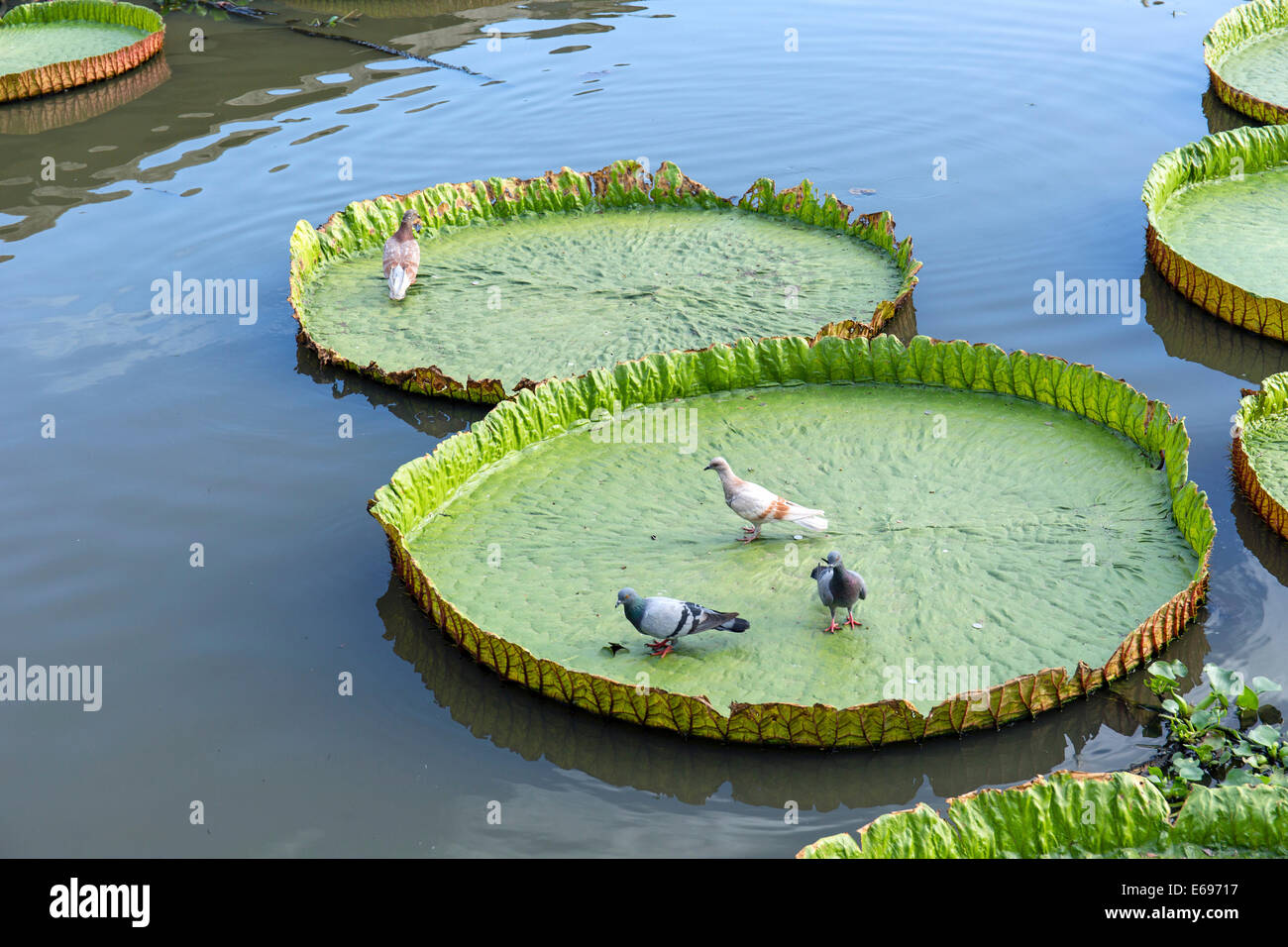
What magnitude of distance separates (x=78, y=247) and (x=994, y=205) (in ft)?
26.6

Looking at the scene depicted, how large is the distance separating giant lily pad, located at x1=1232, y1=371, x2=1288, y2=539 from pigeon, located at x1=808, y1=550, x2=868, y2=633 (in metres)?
2.39

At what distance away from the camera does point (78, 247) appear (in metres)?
10.3

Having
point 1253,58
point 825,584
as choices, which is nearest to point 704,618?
point 825,584

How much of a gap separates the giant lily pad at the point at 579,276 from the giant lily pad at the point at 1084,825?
3876 millimetres

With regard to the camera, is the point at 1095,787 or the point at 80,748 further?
the point at 80,748

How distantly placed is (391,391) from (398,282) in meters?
1.10

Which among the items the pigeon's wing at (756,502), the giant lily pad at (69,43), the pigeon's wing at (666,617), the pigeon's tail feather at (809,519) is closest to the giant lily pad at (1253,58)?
the pigeon's tail feather at (809,519)

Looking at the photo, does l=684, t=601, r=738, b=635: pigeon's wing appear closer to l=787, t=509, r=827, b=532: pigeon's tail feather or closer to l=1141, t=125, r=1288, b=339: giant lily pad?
l=787, t=509, r=827, b=532: pigeon's tail feather

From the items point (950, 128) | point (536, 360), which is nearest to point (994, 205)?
point (950, 128)

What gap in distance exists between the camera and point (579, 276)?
8992 millimetres

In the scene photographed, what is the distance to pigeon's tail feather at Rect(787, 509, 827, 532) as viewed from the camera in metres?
5.82

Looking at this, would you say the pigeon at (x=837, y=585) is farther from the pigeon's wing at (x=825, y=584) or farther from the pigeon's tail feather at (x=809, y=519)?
the pigeon's tail feather at (x=809, y=519)

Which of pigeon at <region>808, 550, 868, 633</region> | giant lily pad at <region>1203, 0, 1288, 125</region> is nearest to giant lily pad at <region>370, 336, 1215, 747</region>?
pigeon at <region>808, 550, 868, 633</region>
